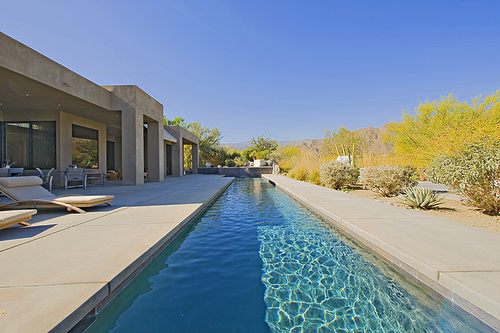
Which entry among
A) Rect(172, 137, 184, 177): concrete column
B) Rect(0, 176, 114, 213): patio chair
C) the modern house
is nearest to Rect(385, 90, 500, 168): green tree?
Rect(0, 176, 114, 213): patio chair

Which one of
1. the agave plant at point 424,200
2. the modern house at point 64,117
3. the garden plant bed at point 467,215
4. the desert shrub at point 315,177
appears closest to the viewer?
the garden plant bed at point 467,215

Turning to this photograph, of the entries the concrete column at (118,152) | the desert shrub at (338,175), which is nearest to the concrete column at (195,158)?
the concrete column at (118,152)

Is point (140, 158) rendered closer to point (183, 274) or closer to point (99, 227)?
point (99, 227)

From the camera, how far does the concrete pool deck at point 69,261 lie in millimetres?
1546

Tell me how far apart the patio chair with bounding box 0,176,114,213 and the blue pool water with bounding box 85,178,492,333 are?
260 centimetres

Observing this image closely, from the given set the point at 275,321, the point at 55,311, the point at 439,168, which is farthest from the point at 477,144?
the point at 55,311

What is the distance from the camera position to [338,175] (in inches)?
379

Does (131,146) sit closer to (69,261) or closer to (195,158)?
(69,261)

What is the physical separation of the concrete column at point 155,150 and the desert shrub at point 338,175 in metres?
8.17

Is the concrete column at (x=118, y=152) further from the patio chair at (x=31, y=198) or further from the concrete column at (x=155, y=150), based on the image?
the patio chair at (x=31, y=198)

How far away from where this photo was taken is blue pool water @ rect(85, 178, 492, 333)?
184 cm

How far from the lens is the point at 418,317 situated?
1.92m

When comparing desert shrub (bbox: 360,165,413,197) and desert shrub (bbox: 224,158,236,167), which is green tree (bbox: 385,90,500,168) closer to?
desert shrub (bbox: 360,165,413,197)

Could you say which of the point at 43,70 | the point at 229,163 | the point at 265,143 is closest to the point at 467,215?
Result: the point at 43,70
